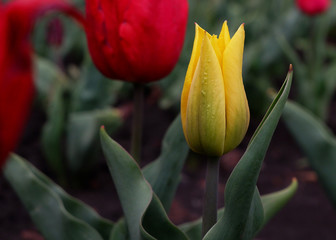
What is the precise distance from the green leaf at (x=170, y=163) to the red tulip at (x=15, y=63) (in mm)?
436

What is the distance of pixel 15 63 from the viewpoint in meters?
0.48

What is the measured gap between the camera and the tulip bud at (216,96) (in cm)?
68

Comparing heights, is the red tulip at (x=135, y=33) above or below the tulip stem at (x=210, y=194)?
above

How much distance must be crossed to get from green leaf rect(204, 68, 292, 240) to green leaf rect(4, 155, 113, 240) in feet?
0.82

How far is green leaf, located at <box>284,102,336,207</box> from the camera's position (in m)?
1.23

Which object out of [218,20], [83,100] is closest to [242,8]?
[218,20]

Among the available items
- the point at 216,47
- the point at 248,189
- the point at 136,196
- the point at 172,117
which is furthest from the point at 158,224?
the point at 172,117

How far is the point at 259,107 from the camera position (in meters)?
2.37

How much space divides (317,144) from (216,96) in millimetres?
625

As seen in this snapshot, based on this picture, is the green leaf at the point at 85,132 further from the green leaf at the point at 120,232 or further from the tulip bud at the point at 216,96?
the tulip bud at the point at 216,96

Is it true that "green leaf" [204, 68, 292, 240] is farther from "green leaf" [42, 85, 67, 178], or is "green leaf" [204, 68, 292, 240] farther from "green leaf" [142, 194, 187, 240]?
"green leaf" [42, 85, 67, 178]

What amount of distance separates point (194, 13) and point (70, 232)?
154cm

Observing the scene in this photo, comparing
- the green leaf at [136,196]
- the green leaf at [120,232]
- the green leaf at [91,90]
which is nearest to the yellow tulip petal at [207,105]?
the green leaf at [136,196]

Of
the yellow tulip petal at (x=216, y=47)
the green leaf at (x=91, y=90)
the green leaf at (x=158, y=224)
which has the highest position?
the yellow tulip petal at (x=216, y=47)
